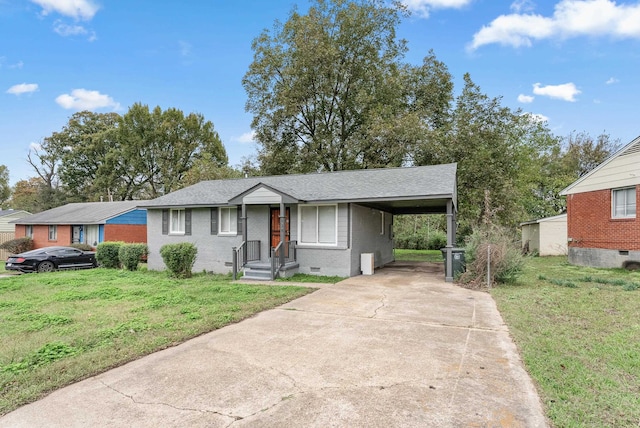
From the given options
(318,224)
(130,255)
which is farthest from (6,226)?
(318,224)

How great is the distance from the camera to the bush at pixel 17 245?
74.6 feet

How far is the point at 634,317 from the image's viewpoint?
6.15 metres

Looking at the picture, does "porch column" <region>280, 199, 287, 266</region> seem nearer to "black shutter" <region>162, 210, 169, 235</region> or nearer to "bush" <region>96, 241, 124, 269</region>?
"black shutter" <region>162, 210, 169, 235</region>

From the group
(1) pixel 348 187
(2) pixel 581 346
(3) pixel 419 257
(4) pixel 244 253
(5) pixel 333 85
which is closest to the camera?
(2) pixel 581 346

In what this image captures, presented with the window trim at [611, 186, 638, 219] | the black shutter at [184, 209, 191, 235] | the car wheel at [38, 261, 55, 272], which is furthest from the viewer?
the car wheel at [38, 261, 55, 272]

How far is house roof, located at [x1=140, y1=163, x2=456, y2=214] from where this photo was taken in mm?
10773

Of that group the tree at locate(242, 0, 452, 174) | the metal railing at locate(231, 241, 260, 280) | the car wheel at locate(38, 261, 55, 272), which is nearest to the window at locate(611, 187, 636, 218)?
the tree at locate(242, 0, 452, 174)

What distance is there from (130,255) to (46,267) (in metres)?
4.33

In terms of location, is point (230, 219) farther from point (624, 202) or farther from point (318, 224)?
point (624, 202)

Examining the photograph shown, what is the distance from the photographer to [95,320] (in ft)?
20.6

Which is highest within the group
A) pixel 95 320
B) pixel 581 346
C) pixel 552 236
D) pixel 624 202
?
pixel 624 202

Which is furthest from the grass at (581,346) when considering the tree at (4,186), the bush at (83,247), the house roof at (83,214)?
the tree at (4,186)

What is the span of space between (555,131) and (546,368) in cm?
3559

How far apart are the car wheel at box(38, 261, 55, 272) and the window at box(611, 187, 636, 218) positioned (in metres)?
23.4
